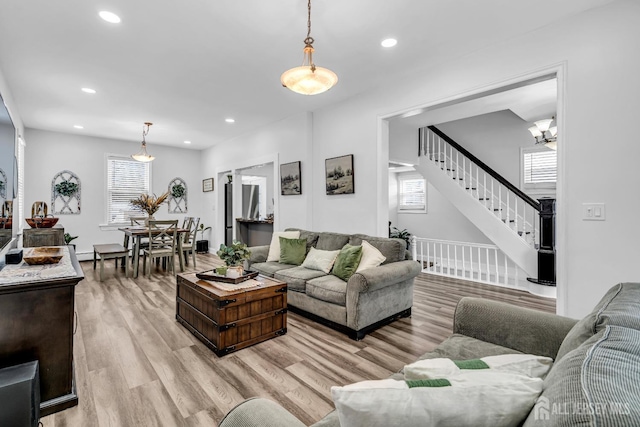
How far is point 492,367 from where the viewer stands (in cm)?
98

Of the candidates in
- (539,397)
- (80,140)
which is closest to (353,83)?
(539,397)

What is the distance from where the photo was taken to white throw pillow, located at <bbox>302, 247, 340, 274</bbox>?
357cm

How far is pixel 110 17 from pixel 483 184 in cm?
600

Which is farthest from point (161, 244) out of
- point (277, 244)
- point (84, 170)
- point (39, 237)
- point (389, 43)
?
point (389, 43)

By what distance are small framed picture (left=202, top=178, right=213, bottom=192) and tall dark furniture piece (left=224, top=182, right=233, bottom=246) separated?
19.8 inches

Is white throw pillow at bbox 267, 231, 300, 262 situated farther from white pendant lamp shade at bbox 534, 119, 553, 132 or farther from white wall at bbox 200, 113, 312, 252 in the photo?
white pendant lamp shade at bbox 534, 119, 553, 132

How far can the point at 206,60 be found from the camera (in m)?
3.39

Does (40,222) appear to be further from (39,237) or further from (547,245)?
(547,245)

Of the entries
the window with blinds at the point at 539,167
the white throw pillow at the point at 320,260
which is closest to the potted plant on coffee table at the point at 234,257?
the white throw pillow at the point at 320,260

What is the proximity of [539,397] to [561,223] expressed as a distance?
8.25ft

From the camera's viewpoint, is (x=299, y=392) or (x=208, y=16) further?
(x=208, y=16)

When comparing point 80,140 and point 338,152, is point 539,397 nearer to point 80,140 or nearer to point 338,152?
point 338,152

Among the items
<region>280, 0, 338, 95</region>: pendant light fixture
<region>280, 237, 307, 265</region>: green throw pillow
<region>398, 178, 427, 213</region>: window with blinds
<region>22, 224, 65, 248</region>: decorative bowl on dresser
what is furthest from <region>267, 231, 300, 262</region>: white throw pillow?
<region>398, 178, 427, 213</region>: window with blinds

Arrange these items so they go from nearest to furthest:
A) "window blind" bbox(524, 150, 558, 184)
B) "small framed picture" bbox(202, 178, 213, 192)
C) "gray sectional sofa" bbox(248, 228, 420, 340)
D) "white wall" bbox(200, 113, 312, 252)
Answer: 1. "gray sectional sofa" bbox(248, 228, 420, 340)
2. "white wall" bbox(200, 113, 312, 252)
3. "window blind" bbox(524, 150, 558, 184)
4. "small framed picture" bbox(202, 178, 213, 192)
